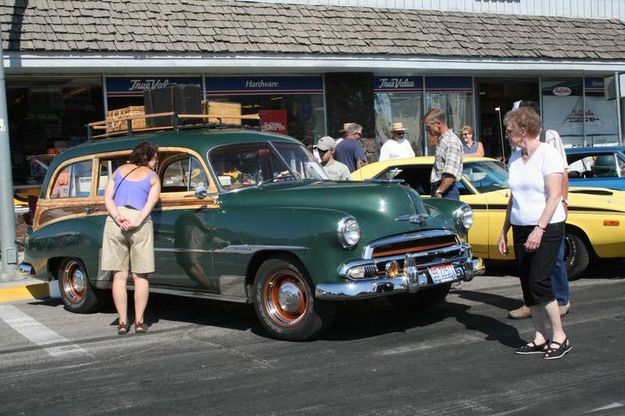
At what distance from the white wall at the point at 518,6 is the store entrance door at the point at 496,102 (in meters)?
1.60

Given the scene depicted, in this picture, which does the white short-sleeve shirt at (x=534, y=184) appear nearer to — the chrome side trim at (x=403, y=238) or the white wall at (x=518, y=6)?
the chrome side trim at (x=403, y=238)

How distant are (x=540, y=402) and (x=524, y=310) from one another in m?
2.58

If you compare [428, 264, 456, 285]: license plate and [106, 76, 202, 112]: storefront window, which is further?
[106, 76, 202, 112]: storefront window

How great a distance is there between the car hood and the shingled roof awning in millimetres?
6449

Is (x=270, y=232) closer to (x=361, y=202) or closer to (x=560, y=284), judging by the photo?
(x=361, y=202)

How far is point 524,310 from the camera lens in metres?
7.38

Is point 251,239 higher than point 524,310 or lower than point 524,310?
higher

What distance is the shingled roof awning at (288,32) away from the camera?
1241cm

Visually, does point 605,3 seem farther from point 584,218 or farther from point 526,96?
point 584,218

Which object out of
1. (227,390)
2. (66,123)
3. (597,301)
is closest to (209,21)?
(66,123)

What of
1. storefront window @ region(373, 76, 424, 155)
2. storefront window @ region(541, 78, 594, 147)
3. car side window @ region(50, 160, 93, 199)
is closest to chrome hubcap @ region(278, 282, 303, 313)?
car side window @ region(50, 160, 93, 199)

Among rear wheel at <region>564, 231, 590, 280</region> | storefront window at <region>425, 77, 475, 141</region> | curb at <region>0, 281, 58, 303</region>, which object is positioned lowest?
curb at <region>0, 281, 58, 303</region>

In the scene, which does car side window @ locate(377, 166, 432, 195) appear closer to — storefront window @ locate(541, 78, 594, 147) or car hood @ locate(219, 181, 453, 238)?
car hood @ locate(219, 181, 453, 238)

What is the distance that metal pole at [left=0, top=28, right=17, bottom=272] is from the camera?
10375mm
